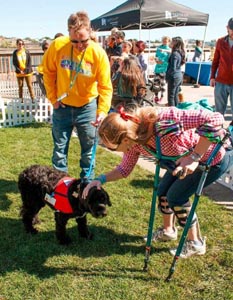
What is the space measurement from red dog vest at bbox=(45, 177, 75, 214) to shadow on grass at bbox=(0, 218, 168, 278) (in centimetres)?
47

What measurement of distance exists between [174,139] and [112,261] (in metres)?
1.40

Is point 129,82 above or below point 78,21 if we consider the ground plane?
below

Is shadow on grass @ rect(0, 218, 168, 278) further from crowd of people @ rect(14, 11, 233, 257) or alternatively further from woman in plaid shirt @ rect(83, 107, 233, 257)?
woman in plaid shirt @ rect(83, 107, 233, 257)

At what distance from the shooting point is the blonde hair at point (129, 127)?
2227mm

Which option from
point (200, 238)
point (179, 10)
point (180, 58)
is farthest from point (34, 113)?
point (179, 10)

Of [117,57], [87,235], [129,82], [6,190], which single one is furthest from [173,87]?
[87,235]

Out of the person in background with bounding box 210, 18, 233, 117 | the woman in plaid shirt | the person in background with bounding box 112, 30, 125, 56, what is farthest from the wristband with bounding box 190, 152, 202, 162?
the person in background with bounding box 112, 30, 125, 56

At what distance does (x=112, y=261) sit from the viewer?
3107 millimetres

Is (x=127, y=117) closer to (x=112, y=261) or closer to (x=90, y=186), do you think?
(x=90, y=186)

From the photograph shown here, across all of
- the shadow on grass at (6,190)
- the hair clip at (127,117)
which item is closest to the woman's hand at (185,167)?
the hair clip at (127,117)

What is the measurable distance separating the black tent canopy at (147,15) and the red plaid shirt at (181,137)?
9.55 meters

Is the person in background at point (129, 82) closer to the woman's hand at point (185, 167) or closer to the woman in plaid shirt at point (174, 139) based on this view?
the woman in plaid shirt at point (174, 139)

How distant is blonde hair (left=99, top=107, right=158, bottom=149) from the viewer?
2.23m

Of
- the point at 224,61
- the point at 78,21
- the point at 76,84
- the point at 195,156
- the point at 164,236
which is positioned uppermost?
the point at 78,21
